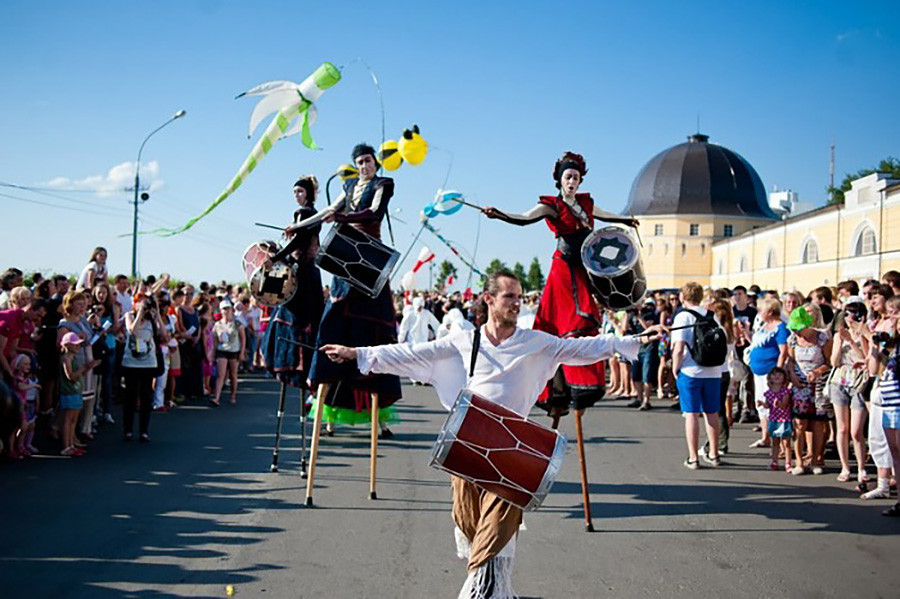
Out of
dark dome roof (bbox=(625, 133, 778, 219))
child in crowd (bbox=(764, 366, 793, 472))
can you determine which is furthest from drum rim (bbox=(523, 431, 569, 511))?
dark dome roof (bbox=(625, 133, 778, 219))

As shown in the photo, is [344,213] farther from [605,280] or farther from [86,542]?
[86,542]

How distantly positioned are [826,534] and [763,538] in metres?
0.59

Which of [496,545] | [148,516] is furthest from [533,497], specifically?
[148,516]

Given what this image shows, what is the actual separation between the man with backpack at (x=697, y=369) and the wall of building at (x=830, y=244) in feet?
83.5

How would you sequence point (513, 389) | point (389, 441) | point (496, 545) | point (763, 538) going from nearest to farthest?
point (496, 545)
point (513, 389)
point (763, 538)
point (389, 441)

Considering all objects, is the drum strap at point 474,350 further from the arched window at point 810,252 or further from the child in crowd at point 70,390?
the arched window at point 810,252

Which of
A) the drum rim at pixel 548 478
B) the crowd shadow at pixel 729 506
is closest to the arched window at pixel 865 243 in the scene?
the crowd shadow at pixel 729 506

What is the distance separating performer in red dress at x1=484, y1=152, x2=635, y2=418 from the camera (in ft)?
22.6

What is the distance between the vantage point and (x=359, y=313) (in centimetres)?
798

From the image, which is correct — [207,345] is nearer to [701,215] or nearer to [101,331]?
[101,331]

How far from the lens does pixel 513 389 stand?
5039 millimetres

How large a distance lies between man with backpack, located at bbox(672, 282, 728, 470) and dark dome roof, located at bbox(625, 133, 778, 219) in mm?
67776

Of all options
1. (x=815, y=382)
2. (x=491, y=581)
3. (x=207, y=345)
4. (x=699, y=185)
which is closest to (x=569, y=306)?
(x=491, y=581)

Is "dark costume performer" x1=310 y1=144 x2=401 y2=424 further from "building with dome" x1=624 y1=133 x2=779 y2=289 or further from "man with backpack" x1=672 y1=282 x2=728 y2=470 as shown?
"building with dome" x1=624 y1=133 x2=779 y2=289
